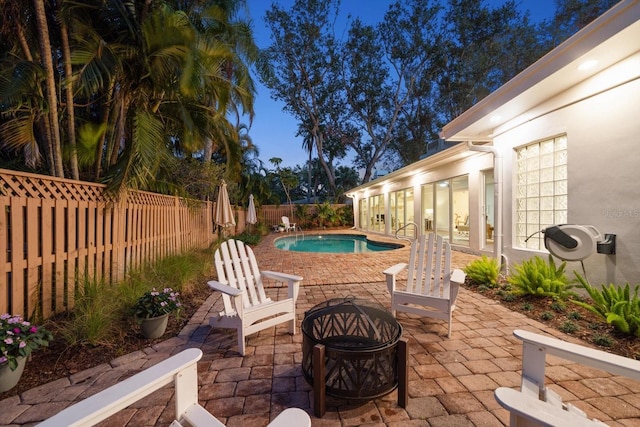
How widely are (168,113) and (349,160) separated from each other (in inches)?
804

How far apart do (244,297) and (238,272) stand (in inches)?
10.6

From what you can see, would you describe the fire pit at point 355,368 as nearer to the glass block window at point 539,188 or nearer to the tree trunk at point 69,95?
the glass block window at point 539,188

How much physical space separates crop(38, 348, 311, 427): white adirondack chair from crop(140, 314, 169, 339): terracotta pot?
177 cm

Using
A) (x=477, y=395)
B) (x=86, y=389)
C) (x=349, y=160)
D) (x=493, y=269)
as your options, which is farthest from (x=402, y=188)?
(x=349, y=160)

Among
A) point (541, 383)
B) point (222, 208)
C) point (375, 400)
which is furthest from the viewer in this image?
point (222, 208)

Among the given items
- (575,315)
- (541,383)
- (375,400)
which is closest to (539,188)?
(575,315)

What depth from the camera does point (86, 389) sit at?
1.88 m

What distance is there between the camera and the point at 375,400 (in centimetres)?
175

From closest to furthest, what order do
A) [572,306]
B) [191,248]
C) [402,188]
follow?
[572,306], [191,248], [402,188]

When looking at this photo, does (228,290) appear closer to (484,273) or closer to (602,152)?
(484,273)

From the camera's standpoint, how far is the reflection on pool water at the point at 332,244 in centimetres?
1066

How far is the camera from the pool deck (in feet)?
5.31

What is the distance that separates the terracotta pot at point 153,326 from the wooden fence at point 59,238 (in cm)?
96

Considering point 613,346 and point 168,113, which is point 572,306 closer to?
point 613,346
